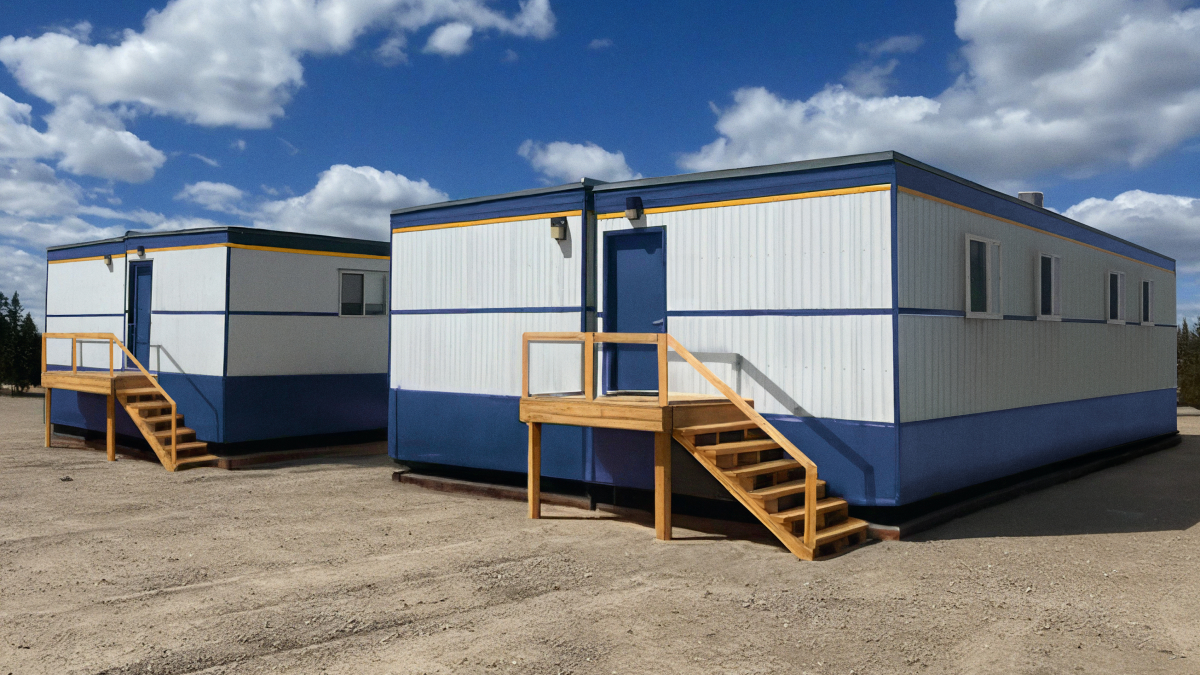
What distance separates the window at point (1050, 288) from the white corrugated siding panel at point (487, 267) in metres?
6.07

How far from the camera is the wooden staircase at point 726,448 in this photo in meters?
7.36

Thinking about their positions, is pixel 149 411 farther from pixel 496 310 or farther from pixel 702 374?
pixel 702 374

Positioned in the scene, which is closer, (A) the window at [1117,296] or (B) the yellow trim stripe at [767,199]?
(B) the yellow trim stripe at [767,199]

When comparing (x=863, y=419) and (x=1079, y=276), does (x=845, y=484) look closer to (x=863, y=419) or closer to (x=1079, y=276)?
(x=863, y=419)

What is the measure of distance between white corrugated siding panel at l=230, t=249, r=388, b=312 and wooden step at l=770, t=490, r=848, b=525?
9226mm

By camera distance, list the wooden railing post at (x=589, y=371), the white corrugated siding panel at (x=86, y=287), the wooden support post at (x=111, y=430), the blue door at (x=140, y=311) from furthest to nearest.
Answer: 1. the white corrugated siding panel at (x=86, y=287)
2. the blue door at (x=140, y=311)
3. the wooden support post at (x=111, y=430)
4. the wooden railing post at (x=589, y=371)

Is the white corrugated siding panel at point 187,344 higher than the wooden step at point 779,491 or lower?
higher

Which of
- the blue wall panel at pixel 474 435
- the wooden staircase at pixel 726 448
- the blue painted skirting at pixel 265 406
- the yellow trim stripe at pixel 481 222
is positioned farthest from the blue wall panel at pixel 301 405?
the wooden staircase at pixel 726 448

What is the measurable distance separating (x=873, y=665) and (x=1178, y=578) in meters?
3.58

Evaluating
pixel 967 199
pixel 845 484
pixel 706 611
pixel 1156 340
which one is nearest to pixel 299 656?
pixel 706 611

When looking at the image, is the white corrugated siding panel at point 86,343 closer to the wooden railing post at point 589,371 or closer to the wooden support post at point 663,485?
the wooden railing post at point 589,371

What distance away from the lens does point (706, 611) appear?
18.8 feet

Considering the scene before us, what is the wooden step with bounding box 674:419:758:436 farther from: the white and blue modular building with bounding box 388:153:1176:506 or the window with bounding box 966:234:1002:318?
the window with bounding box 966:234:1002:318

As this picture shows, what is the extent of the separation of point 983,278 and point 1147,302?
7.70m
